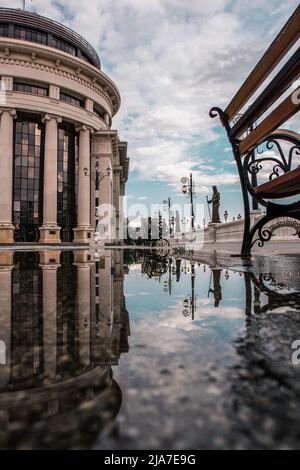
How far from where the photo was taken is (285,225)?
20.7 meters

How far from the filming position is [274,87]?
434cm

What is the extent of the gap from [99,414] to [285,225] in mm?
21871

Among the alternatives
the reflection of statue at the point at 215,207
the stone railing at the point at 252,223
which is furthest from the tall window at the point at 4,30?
the stone railing at the point at 252,223

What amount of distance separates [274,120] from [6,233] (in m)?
29.1

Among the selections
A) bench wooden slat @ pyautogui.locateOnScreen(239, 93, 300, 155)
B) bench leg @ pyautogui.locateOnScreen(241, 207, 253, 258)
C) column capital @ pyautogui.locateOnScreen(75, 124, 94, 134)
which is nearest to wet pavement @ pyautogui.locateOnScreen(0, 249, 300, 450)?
bench wooden slat @ pyautogui.locateOnScreen(239, 93, 300, 155)

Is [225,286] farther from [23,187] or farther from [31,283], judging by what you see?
[23,187]

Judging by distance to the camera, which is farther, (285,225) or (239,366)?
(285,225)

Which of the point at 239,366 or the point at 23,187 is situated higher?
the point at 23,187

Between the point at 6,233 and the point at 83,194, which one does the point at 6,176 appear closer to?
the point at 6,233

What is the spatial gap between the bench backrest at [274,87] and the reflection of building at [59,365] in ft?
11.8

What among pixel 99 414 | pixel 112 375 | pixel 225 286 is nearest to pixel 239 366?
pixel 112 375

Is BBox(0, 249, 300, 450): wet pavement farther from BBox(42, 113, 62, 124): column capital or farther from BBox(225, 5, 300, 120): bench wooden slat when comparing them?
BBox(42, 113, 62, 124): column capital

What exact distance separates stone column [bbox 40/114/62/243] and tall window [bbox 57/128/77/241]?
8.10 ft

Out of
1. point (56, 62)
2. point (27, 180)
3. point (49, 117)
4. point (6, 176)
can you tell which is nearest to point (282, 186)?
point (6, 176)
